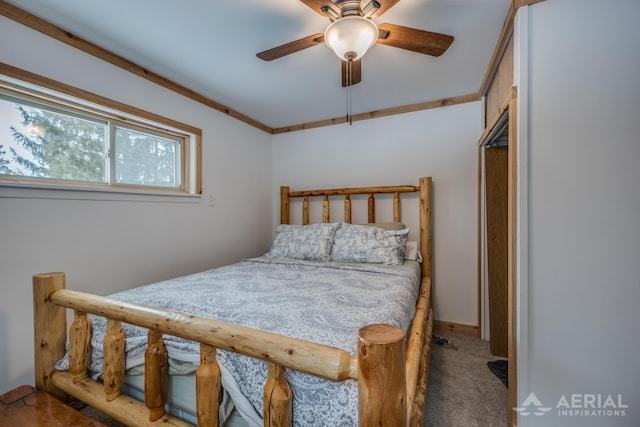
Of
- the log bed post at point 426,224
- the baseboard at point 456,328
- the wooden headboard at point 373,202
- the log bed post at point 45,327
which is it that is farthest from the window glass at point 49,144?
the baseboard at point 456,328

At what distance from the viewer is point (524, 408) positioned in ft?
4.15

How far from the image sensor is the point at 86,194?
5.44 ft

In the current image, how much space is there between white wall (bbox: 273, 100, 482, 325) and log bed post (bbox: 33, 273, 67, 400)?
2245mm

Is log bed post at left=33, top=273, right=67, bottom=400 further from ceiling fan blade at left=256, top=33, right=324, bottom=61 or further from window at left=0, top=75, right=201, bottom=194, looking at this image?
ceiling fan blade at left=256, top=33, right=324, bottom=61

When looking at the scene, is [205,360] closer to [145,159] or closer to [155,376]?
[155,376]

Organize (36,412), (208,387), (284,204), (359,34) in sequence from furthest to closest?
(284,204), (359,34), (36,412), (208,387)

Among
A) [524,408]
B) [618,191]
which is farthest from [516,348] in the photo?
[618,191]

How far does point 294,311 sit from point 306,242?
1.31 m

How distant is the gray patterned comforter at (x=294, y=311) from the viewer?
0.78 meters

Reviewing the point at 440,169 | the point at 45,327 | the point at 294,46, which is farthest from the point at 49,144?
the point at 440,169

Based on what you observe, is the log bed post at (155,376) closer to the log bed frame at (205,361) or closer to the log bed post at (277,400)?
the log bed frame at (205,361)

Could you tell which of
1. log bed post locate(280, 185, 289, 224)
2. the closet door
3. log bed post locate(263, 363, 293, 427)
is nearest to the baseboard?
the closet door

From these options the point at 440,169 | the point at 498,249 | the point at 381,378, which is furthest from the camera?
the point at 440,169

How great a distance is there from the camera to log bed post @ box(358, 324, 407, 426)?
60cm
